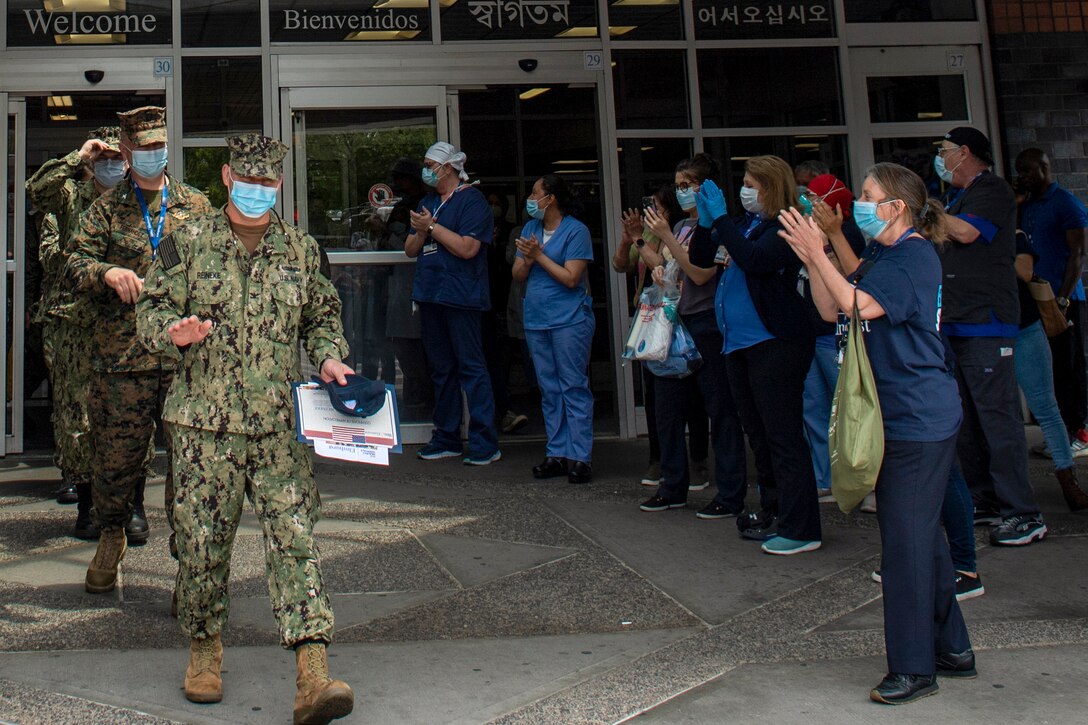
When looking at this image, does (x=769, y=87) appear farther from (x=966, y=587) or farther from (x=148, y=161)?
(x=148, y=161)

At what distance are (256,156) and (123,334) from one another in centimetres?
161

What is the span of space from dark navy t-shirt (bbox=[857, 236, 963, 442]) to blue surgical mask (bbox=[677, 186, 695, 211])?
247 cm

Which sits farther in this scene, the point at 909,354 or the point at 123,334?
the point at 123,334

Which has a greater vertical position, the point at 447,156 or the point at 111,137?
the point at 447,156

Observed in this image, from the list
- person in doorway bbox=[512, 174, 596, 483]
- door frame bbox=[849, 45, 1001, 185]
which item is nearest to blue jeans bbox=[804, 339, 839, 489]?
person in doorway bbox=[512, 174, 596, 483]

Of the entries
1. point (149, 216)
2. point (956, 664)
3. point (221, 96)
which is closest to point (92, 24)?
point (221, 96)

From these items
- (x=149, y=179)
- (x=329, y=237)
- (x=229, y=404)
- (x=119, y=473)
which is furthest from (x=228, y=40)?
(x=229, y=404)

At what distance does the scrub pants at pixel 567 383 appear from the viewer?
7801mm

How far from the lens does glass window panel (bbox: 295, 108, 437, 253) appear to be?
9273mm

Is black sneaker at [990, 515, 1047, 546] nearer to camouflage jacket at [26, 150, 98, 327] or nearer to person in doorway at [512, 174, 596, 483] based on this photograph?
person in doorway at [512, 174, 596, 483]

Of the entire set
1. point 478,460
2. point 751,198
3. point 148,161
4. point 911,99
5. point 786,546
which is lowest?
point 786,546

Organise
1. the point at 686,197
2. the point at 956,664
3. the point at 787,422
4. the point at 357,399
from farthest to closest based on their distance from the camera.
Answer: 1. the point at 686,197
2. the point at 787,422
3. the point at 956,664
4. the point at 357,399

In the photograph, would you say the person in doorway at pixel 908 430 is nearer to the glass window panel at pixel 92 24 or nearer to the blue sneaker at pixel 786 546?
the blue sneaker at pixel 786 546

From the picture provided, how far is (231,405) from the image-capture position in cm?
405
